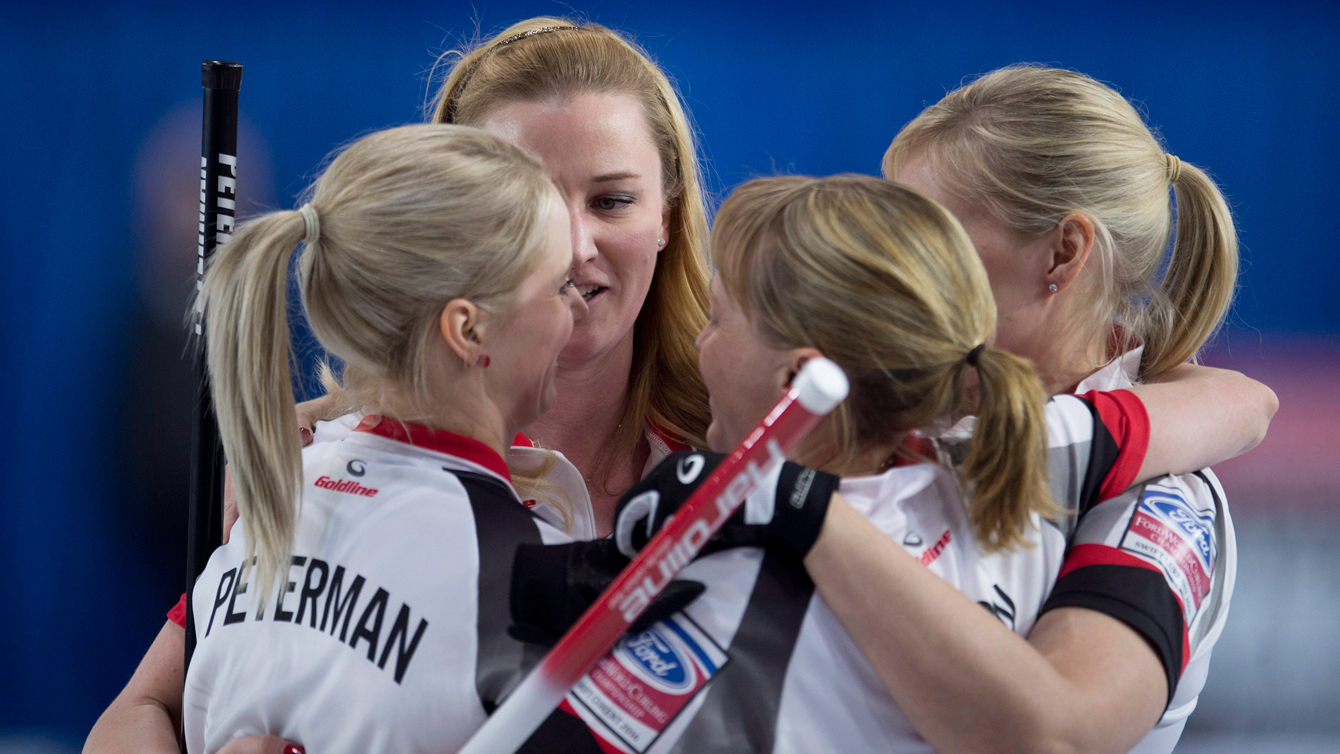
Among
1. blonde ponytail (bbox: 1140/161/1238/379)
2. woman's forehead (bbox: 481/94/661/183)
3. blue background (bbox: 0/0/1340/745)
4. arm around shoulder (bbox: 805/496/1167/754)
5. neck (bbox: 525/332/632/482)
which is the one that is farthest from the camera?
blue background (bbox: 0/0/1340/745)

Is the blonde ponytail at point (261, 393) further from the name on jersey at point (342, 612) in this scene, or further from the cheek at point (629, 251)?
the cheek at point (629, 251)

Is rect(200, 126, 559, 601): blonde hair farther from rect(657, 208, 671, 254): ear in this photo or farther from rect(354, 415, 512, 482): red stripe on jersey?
rect(657, 208, 671, 254): ear

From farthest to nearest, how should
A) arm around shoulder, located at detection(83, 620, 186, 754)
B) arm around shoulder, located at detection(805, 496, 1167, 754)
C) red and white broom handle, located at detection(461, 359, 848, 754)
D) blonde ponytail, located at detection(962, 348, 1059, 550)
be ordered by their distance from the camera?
arm around shoulder, located at detection(83, 620, 186, 754) → blonde ponytail, located at detection(962, 348, 1059, 550) → arm around shoulder, located at detection(805, 496, 1167, 754) → red and white broom handle, located at detection(461, 359, 848, 754)

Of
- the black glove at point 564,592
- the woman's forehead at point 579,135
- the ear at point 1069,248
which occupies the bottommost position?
the black glove at point 564,592

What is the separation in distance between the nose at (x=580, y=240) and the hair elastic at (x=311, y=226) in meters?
0.44

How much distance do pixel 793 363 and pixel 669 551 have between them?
298 mm

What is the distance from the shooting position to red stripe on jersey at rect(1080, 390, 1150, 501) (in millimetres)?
1042

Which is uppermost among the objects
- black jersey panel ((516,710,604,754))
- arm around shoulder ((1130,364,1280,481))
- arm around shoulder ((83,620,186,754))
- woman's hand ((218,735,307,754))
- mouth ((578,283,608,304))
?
mouth ((578,283,608,304))

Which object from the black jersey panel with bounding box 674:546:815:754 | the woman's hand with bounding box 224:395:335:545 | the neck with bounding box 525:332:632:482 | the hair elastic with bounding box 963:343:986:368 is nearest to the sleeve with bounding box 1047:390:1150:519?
the hair elastic with bounding box 963:343:986:368

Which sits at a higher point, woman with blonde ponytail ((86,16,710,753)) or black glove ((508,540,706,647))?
woman with blonde ponytail ((86,16,710,753))

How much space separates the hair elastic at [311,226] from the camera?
101cm

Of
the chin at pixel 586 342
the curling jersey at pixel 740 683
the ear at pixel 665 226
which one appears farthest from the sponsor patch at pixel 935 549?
the ear at pixel 665 226

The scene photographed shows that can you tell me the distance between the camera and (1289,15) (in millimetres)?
2398

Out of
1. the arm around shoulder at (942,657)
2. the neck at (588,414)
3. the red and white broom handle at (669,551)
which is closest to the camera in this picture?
the red and white broom handle at (669,551)
